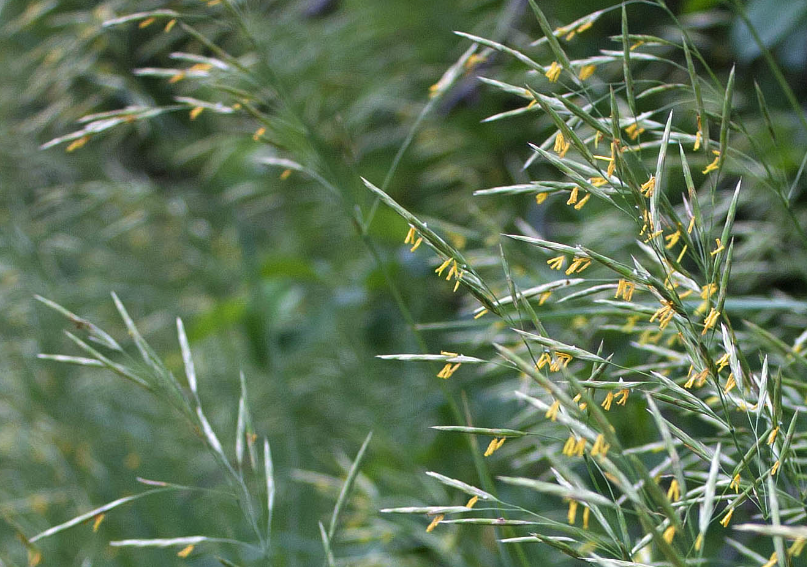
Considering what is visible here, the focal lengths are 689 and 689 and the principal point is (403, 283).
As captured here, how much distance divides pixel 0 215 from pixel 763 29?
5.87 feet

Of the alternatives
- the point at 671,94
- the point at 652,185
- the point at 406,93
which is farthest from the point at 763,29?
the point at 406,93

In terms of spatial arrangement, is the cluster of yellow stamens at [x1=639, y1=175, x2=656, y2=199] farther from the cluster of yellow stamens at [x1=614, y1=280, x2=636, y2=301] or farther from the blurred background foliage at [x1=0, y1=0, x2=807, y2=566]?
the blurred background foliage at [x1=0, y1=0, x2=807, y2=566]

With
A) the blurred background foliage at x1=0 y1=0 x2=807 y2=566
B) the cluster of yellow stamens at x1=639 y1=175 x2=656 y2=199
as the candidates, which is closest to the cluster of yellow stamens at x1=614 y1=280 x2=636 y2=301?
the cluster of yellow stamens at x1=639 y1=175 x2=656 y2=199

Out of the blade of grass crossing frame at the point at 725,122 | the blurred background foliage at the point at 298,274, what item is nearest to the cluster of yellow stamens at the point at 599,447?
Result: the blade of grass crossing frame at the point at 725,122

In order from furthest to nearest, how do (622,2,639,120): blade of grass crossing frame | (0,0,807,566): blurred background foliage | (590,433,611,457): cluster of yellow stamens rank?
(0,0,807,566): blurred background foliage, (622,2,639,120): blade of grass crossing frame, (590,433,611,457): cluster of yellow stamens

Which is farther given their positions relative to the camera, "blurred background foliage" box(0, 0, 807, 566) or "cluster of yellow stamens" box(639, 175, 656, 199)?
"blurred background foliage" box(0, 0, 807, 566)

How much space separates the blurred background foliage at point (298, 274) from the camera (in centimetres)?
131

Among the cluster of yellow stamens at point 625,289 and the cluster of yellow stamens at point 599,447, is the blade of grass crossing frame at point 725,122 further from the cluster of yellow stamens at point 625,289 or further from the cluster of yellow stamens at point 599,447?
the cluster of yellow stamens at point 599,447

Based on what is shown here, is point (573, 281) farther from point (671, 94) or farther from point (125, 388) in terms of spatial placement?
point (125, 388)

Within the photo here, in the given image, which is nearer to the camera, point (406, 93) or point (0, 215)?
point (0, 215)

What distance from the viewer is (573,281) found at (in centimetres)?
51

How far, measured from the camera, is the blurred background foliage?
1313mm

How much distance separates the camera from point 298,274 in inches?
53.9

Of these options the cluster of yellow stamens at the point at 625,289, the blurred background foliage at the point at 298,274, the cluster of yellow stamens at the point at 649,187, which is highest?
the cluster of yellow stamens at the point at 649,187
